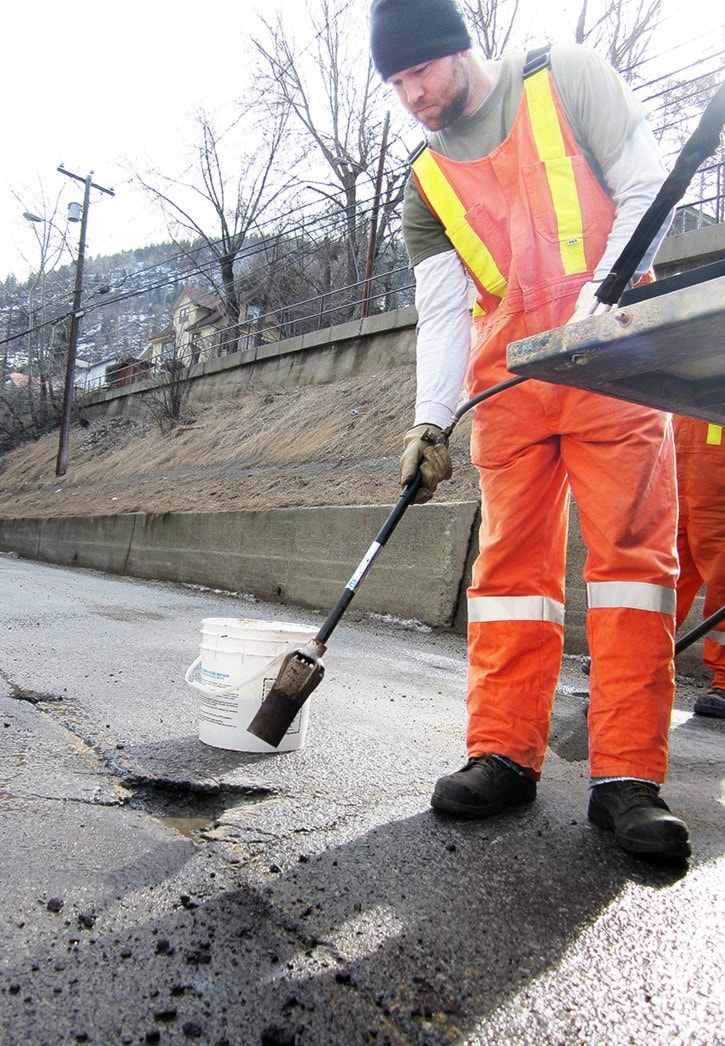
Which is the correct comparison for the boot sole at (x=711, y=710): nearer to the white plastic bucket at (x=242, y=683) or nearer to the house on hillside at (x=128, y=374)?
the white plastic bucket at (x=242, y=683)

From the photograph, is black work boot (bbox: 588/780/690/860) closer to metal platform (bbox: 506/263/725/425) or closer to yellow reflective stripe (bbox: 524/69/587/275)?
metal platform (bbox: 506/263/725/425)

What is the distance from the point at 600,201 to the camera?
2.26 metres

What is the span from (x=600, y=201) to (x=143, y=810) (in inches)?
77.3

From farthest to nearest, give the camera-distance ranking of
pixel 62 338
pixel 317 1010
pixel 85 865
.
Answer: pixel 62 338 → pixel 85 865 → pixel 317 1010

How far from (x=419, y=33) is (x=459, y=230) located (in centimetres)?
52

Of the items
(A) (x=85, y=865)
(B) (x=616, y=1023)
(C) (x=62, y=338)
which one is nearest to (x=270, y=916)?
(A) (x=85, y=865)

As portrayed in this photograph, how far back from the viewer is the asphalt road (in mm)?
1193

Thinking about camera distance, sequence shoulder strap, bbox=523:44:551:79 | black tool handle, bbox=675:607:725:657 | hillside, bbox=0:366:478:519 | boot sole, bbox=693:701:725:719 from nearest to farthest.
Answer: shoulder strap, bbox=523:44:551:79 → black tool handle, bbox=675:607:725:657 → boot sole, bbox=693:701:725:719 → hillside, bbox=0:366:478:519

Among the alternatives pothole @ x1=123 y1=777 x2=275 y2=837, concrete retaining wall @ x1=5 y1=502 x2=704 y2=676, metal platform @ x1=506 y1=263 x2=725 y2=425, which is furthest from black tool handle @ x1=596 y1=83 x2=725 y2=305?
concrete retaining wall @ x1=5 y1=502 x2=704 y2=676

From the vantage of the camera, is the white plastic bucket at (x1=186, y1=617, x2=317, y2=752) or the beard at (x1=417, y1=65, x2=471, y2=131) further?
the white plastic bucket at (x1=186, y1=617, x2=317, y2=752)

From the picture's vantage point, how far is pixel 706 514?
4012 millimetres

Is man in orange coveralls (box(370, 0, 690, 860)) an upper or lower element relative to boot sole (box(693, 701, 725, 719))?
upper

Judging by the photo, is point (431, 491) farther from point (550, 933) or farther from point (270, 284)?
point (270, 284)

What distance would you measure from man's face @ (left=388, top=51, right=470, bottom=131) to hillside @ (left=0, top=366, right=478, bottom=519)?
4504 millimetres
